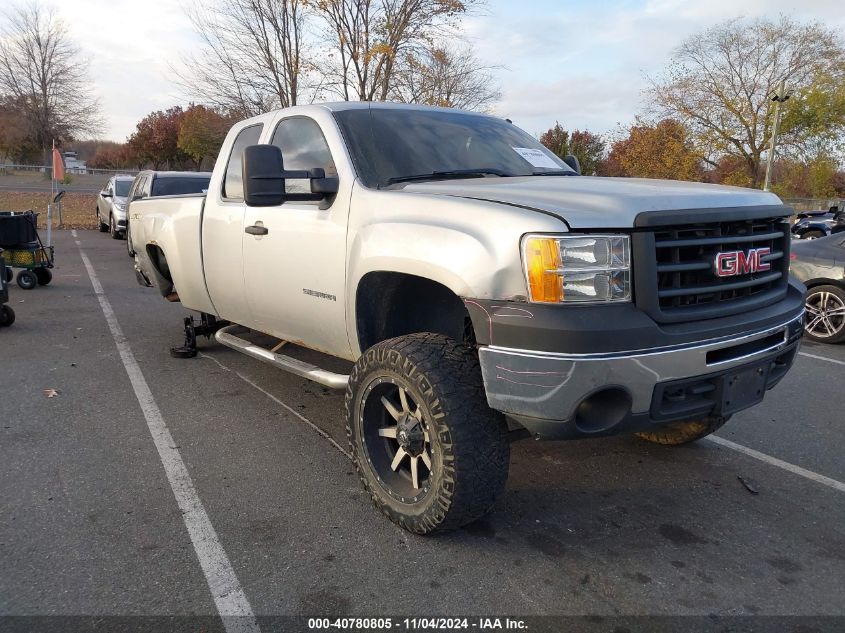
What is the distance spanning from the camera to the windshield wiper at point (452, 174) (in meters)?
3.61

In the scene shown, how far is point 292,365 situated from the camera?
4.16 meters

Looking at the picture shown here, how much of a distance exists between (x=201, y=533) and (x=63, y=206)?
28333mm

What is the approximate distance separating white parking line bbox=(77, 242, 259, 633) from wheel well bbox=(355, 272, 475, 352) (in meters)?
1.17

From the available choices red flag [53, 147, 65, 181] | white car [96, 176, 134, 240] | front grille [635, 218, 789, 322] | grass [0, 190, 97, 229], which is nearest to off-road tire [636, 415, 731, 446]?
front grille [635, 218, 789, 322]

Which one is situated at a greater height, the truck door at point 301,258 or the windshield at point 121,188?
the windshield at point 121,188

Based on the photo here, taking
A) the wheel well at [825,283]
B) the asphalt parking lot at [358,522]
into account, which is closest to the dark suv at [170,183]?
the asphalt parking lot at [358,522]

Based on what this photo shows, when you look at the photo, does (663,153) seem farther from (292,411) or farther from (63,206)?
(292,411)

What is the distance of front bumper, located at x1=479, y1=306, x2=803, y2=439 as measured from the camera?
250 cm

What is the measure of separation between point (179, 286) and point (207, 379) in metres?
0.80

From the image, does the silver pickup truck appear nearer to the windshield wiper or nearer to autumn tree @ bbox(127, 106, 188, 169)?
the windshield wiper

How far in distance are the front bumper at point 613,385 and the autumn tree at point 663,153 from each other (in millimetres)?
35354

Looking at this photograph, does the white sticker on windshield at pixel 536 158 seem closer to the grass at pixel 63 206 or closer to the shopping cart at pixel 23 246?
the shopping cart at pixel 23 246

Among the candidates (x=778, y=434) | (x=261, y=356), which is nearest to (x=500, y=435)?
(x=261, y=356)

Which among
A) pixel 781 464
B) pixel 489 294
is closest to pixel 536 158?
pixel 489 294
